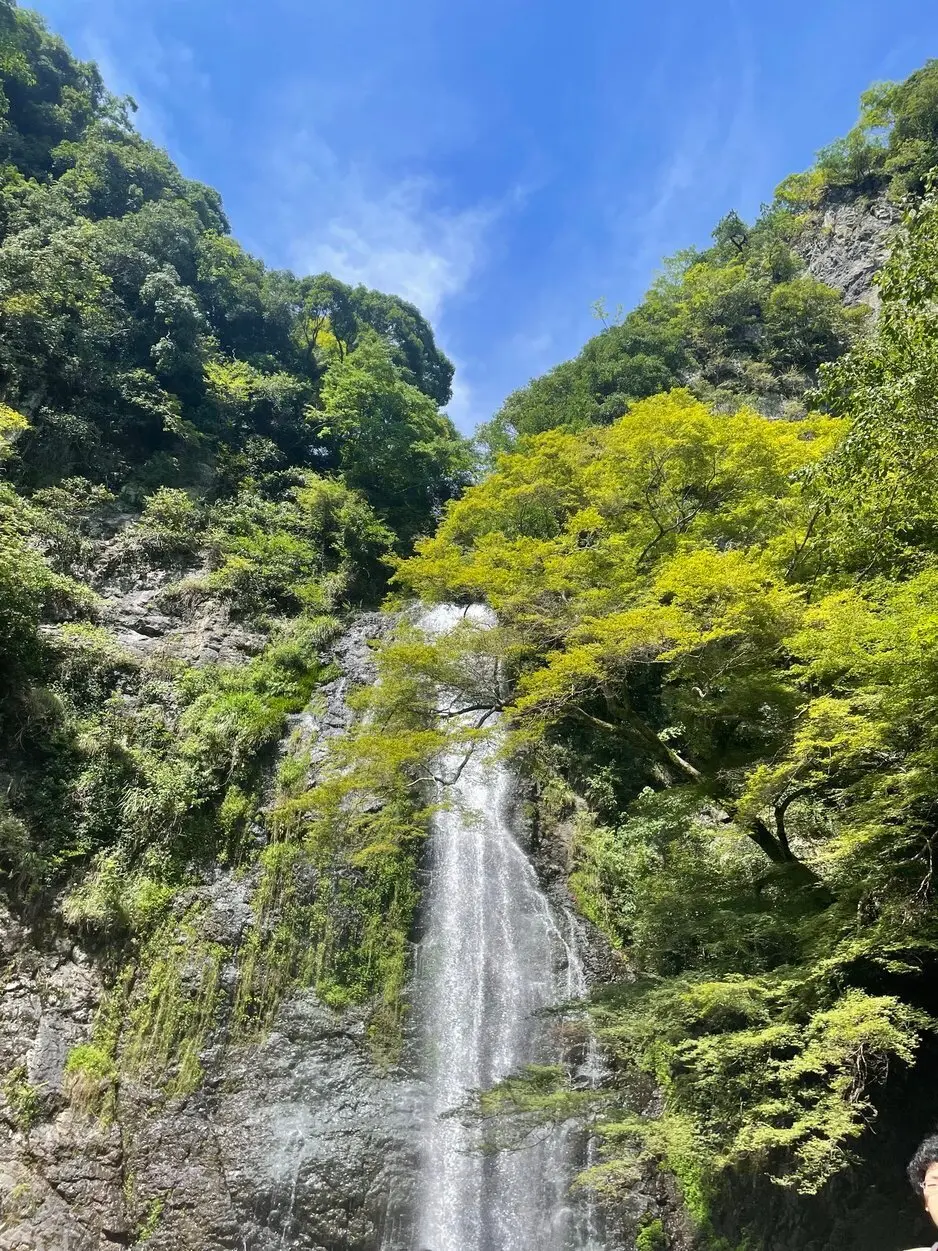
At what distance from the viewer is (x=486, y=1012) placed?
33.8ft

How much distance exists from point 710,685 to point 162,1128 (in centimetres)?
936

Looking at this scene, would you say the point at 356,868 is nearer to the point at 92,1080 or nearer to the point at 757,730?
the point at 92,1080

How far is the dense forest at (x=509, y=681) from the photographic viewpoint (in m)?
5.61

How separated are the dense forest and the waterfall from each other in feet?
A: 2.09

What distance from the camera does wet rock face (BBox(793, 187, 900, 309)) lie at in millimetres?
26891

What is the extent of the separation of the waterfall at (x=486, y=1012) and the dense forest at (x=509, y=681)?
2.09 feet

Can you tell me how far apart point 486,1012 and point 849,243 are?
32.8 metres

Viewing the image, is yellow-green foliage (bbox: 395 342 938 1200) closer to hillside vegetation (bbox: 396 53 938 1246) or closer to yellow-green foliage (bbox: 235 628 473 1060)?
hillside vegetation (bbox: 396 53 938 1246)

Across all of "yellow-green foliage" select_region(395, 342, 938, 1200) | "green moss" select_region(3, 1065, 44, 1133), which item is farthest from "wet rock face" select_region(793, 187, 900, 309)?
"green moss" select_region(3, 1065, 44, 1133)

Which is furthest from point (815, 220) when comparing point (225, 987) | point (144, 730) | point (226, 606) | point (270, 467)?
point (225, 987)

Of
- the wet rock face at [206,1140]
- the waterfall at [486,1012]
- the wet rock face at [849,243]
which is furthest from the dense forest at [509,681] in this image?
the wet rock face at [849,243]

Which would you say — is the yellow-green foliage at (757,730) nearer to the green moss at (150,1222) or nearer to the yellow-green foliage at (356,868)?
the yellow-green foliage at (356,868)

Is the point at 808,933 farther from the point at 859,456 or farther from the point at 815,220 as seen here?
the point at 815,220

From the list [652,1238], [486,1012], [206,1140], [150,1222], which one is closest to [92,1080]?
[206,1140]
